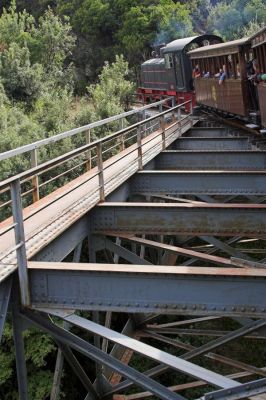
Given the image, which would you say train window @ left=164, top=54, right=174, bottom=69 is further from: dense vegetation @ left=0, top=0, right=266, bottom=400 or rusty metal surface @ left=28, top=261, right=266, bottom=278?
rusty metal surface @ left=28, top=261, right=266, bottom=278

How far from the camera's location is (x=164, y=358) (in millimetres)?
4410

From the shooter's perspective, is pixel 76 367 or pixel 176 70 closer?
pixel 76 367

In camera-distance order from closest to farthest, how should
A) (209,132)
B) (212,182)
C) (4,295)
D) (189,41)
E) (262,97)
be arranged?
(4,295), (212,182), (262,97), (209,132), (189,41)

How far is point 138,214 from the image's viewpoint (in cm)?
680

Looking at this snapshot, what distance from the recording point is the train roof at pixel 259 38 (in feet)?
33.8

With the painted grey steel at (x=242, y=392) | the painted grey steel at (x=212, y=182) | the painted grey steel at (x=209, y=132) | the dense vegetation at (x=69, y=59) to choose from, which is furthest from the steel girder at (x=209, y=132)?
the painted grey steel at (x=242, y=392)

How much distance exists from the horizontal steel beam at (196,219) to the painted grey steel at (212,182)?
1.99 metres

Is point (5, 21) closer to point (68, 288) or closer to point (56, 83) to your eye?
point (56, 83)

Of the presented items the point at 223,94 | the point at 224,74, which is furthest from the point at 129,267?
the point at 223,94

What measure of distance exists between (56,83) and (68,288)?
32.2 metres

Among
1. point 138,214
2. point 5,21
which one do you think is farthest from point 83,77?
point 138,214

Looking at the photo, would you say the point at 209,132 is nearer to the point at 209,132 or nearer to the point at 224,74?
the point at 209,132

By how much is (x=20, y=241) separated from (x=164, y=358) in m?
1.61

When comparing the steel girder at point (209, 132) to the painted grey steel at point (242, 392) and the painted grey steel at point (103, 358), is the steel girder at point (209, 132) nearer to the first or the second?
the painted grey steel at point (103, 358)
